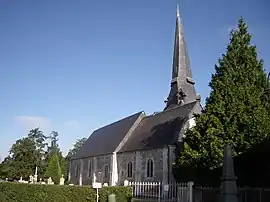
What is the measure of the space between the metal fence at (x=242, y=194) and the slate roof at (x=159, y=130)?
12.0 m

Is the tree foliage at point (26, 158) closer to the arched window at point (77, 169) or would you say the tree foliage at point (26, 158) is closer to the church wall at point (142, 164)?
the arched window at point (77, 169)

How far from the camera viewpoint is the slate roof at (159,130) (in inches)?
1238

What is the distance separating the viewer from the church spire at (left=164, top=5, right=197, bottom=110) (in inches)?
1626

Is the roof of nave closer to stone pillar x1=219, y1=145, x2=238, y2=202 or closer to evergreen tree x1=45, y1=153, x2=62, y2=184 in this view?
evergreen tree x1=45, y1=153, x2=62, y2=184

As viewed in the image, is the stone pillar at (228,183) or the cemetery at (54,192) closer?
the stone pillar at (228,183)

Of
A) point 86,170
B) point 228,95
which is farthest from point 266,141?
point 86,170

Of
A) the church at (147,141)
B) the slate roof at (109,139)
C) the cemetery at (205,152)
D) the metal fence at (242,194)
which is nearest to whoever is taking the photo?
the metal fence at (242,194)

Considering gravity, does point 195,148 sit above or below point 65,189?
above

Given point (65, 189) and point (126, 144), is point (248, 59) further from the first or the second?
point (126, 144)

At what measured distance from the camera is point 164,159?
30547mm

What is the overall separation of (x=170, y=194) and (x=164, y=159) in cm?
651

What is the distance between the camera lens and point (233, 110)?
23547 millimetres

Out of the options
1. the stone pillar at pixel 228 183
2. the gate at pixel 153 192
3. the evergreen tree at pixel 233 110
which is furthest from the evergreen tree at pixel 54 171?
the stone pillar at pixel 228 183

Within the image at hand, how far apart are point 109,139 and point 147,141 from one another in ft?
37.3
